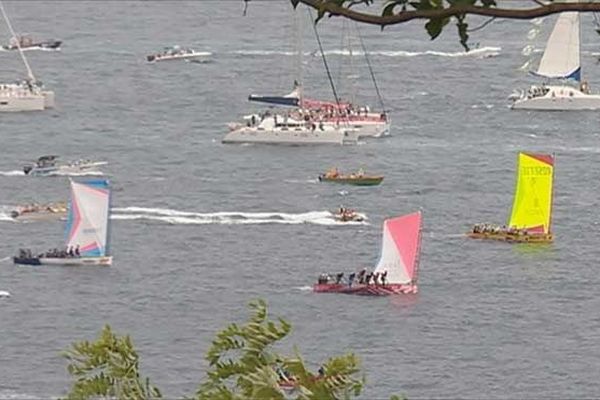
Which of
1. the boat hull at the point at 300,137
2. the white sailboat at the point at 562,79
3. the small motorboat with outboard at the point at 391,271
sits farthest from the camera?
the white sailboat at the point at 562,79

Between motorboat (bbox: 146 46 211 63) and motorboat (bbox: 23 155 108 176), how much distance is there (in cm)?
4006

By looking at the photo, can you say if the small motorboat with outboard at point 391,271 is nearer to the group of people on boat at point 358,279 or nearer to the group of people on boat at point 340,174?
the group of people on boat at point 358,279

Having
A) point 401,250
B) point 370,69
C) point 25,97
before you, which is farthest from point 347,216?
point 370,69

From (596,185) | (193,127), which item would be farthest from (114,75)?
(596,185)

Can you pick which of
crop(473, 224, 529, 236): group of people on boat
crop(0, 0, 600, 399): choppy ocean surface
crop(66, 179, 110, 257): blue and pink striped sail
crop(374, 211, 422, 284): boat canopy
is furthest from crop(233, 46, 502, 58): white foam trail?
crop(374, 211, 422, 284): boat canopy

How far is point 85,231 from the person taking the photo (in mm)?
76062

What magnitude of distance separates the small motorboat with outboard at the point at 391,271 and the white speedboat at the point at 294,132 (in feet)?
107

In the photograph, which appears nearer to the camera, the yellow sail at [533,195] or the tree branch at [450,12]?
the tree branch at [450,12]

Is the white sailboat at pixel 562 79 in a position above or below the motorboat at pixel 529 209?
above

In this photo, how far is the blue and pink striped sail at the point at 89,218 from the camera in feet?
248

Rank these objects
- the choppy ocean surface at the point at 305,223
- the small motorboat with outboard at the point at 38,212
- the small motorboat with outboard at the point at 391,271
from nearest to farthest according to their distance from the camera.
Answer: the choppy ocean surface at the point at 305,223 → the small motorboat with outboard at the point at 391,271 → the small motorboat with outboard at the point at 38,212

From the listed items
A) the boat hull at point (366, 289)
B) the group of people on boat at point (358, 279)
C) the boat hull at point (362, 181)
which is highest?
the boat hull at point (362, 181)

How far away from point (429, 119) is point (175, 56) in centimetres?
2906

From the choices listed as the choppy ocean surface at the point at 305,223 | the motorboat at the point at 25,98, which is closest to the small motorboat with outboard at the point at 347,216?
the choppy ocean surface at the point at 305,223
